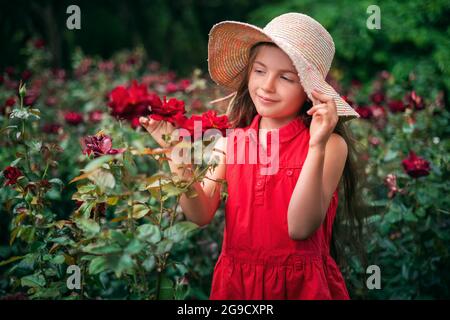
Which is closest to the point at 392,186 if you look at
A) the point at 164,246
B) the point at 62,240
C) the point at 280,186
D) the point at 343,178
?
the point at 343,178

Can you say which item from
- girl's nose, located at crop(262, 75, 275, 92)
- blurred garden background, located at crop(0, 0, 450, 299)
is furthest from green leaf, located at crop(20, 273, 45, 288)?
girl's nose, located at crop(262, 75, 275, 92)

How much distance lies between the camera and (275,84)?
5.14ft

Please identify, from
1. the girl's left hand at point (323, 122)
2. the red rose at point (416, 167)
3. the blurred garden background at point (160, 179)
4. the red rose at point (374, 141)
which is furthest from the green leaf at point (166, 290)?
the red rose at point (374, 141)

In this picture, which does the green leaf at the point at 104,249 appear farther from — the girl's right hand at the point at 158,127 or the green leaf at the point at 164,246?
the girl's right hand at the point at 158,127

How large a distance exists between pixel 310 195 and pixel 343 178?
0.49 meters

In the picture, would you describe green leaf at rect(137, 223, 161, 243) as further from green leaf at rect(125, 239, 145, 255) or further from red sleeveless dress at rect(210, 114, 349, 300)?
red sleeveless dress at rect(210, 114, 349, 300)

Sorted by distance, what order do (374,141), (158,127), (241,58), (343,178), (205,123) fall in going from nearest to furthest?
1. (205,123)
2. (158,127)
3. (241,58)
4. (343,178)
5. (374,141)

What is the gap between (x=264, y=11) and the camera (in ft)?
24.3

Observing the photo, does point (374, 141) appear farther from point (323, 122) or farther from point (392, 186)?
point (323, 122)

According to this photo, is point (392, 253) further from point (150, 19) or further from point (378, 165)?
point (150, 19)

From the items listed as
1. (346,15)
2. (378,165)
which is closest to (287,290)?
(378,165)

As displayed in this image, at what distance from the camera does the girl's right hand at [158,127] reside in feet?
4.75

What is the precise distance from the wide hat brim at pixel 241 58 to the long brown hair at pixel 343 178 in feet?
0.10

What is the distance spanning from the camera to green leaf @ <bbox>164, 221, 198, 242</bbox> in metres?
→ 1.29
